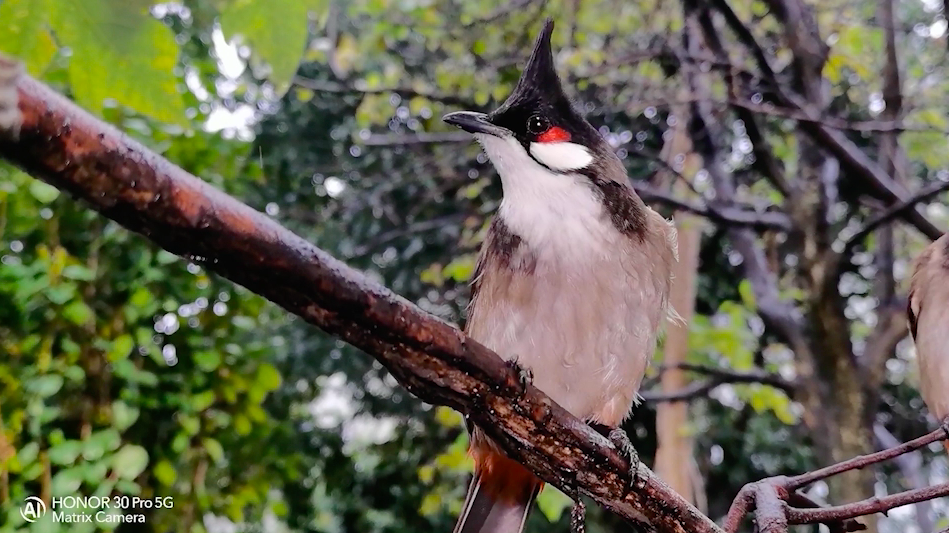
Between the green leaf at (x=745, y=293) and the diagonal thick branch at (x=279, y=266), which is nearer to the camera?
the diagonal thick branch at (x=279, y=266)

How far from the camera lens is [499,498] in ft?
2.62

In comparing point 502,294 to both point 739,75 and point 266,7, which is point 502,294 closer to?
point 266,7

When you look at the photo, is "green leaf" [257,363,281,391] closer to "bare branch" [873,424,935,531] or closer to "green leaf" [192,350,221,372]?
"green leaf" [192,350,221,372]

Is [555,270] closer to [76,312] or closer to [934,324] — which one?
[934,324]

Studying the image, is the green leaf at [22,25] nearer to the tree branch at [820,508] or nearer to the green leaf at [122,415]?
the tree branch at [820,508]

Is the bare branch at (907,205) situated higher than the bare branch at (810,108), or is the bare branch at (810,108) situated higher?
the bare branch at (810,108)

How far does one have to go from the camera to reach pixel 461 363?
368 mm

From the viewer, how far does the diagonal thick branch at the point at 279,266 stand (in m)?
0.23

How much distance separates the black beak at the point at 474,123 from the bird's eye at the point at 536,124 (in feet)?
0.07

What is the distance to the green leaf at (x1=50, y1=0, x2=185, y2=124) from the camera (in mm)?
311

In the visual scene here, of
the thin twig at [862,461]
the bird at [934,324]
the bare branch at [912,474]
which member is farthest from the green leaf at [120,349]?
the bare branch at [912,474]

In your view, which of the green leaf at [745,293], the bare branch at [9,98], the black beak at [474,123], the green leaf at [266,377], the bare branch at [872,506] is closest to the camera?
the bare branch at [9,98]

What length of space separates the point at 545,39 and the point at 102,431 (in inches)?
36.4

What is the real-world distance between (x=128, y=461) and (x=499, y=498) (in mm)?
657
